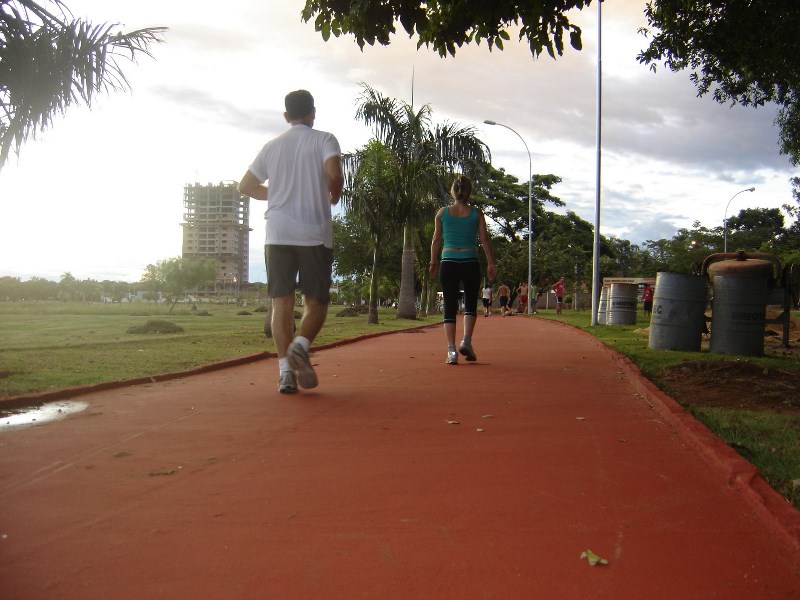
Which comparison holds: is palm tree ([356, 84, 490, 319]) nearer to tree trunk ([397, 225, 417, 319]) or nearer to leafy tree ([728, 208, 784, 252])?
tree trunk ([397, 225, 417, 319])

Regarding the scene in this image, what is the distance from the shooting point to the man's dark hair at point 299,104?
5199 mm

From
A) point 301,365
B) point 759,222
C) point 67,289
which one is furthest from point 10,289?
point 759,222

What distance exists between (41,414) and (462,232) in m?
4.49

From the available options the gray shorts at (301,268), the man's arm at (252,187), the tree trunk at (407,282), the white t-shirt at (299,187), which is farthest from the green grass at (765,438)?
the tree trunk at (407,282)

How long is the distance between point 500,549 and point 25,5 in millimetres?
6319

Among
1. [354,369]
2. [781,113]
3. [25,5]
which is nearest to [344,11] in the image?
[25,5]

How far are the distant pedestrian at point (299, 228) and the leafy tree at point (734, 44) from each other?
235 inches

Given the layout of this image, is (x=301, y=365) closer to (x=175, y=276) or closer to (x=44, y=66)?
(x=44, y=66)

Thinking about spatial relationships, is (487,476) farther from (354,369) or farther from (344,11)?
(344,11)

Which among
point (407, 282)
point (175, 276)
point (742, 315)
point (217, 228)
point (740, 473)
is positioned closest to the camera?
point (740, 473)

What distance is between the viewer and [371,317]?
65.4 feet

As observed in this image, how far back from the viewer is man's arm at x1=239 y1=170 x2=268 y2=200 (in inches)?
207

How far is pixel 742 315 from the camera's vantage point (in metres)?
8.31

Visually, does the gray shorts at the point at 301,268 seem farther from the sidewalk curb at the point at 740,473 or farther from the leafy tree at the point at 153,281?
the leafy tree at the point at 153,281
